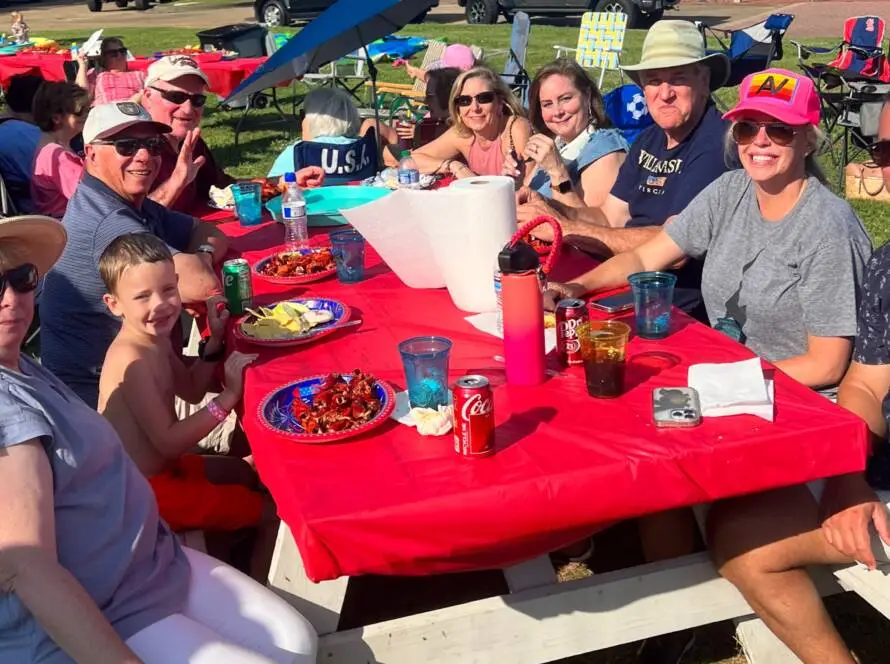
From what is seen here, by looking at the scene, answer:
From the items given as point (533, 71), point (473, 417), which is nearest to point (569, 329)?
point (473, 417)

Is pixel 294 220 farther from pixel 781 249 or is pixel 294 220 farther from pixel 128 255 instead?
pixel 781 249

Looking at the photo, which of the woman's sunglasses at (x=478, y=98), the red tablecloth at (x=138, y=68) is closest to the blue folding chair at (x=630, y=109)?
the woman's sunglasses at (x=478, y=98)

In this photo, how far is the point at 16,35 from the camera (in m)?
12.2

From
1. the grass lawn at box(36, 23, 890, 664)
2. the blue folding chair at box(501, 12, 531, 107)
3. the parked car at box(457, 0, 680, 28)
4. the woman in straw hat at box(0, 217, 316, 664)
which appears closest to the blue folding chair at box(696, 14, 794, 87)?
the grass lawn at box(36, 23, 890, 664)

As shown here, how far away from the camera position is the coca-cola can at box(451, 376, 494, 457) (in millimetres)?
1760

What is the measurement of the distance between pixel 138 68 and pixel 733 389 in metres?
9.12

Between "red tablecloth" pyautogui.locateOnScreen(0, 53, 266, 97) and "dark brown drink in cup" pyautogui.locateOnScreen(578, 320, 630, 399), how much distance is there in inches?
322

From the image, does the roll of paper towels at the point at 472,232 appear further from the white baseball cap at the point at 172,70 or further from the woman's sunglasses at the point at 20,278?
the white baseball cap at the point at 172,70

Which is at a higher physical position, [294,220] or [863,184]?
[294,220]

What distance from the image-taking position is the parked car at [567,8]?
18250mm

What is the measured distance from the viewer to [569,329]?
2.19m

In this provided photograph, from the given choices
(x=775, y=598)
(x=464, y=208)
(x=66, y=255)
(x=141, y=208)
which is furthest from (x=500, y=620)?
(x=141, y=208)

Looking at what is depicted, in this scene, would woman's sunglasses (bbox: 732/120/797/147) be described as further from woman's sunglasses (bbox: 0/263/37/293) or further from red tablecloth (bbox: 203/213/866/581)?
woman's sunglasses (bbox: 0/263/37/293)

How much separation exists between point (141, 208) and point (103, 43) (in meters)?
6.95
